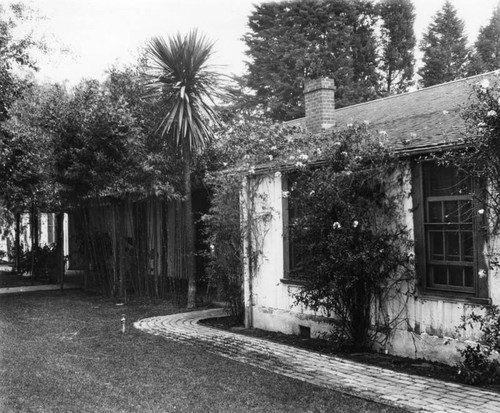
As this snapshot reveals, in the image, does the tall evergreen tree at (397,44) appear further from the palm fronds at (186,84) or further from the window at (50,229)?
the palm fronds at (186,84)

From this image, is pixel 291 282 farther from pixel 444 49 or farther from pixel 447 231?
pixel 444 49

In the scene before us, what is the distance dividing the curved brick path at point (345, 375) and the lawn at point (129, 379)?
271mm

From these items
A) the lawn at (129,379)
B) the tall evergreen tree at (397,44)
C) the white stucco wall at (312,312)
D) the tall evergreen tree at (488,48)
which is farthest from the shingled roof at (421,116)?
the tall evergreen tree at (488,48)

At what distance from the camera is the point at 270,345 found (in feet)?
30.2

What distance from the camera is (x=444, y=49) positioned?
35438 millimetres

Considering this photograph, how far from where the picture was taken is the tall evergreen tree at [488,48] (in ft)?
111

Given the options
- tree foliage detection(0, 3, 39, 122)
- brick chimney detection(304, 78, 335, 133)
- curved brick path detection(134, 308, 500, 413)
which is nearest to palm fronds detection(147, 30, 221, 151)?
brick chimney detection(304, 78, 335, 133)

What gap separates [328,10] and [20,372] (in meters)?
27.2

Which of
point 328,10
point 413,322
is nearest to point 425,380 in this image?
point 413,322

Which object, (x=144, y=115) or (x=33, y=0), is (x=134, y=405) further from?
(x=33, y=0)

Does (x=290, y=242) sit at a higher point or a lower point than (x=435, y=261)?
higher

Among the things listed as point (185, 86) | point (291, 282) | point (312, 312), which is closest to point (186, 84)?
point (185, 86)

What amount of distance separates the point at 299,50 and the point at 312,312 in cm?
2265

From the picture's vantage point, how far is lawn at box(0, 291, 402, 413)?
5988mm
